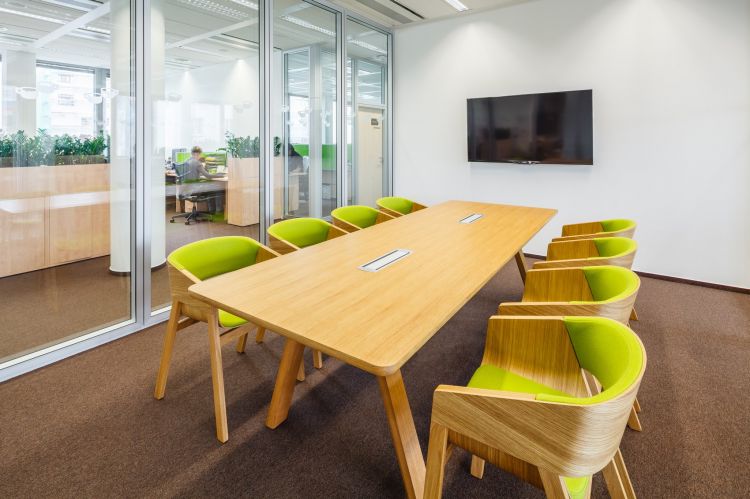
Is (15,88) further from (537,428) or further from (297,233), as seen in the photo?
(537,428)

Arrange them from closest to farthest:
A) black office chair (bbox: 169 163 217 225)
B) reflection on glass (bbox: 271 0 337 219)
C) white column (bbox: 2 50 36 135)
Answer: white column (bbox: 2 50 36 135) < black office chair (bbox: 169 163 217 225) < reflection on glass (bbox: 271 0 337 219)

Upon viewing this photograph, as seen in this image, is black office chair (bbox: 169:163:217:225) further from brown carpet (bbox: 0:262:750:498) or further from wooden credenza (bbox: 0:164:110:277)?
brown carpet (bbox: 0:262:750:498)

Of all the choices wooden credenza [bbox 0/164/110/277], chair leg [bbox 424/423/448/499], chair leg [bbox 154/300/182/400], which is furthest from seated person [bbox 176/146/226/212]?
chair leg [bbox 424/423/448/499]

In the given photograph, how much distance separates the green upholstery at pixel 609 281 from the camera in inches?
69.0

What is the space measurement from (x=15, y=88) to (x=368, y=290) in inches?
101

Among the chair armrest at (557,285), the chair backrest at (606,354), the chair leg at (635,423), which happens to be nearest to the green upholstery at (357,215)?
the chair armrest at (557,285)

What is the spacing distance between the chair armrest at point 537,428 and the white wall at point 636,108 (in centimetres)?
459

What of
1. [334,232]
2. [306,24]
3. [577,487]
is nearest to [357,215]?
[334,232]

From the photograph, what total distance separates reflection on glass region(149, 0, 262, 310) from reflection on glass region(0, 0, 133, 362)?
0.29 metres

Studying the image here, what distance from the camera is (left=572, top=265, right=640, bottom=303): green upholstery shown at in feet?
5.75

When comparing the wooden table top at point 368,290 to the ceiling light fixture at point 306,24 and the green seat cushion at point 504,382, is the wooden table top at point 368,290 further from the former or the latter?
the ceiling light fixture at point 306,24

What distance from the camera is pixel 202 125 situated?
386cm

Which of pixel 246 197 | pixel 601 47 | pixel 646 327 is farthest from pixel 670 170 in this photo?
pixel 246 197

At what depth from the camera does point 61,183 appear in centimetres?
298
